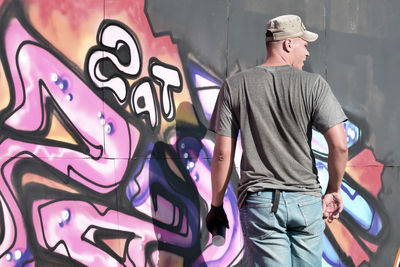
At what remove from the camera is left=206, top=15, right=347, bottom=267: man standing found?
3178 mm

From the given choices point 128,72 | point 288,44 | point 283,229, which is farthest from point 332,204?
point 128,72

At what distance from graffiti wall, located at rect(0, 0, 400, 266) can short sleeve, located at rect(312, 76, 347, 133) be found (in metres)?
1.51

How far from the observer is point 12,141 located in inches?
156

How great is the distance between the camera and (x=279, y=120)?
3.25 m

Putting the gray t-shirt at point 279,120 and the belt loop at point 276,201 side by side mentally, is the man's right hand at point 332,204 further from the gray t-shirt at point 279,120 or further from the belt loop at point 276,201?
the belt loop at point 276,201

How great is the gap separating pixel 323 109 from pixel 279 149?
328 millimetres

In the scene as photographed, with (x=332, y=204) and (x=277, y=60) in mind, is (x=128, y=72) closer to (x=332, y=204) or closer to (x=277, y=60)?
(x=277, y=60)

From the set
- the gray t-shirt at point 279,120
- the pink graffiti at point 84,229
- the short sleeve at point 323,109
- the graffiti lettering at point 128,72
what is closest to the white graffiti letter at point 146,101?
the graffiti lettering at point 128,72

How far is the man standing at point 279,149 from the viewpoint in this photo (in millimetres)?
3178

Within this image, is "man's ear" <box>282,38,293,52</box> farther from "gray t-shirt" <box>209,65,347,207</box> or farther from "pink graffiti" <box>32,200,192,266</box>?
"pink graffiti" <box>32,200,192,266</box>

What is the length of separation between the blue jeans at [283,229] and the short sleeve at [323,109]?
408 millimetres

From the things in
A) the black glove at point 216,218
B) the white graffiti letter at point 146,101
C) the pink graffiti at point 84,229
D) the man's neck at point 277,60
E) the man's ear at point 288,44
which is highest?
the man's ear at point 288,44

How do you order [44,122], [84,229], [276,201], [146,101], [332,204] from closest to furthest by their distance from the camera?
[276,201] → [332,204] → [44,122] → [84,229] → [146,101]

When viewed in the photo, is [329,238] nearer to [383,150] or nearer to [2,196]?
[383,150]
